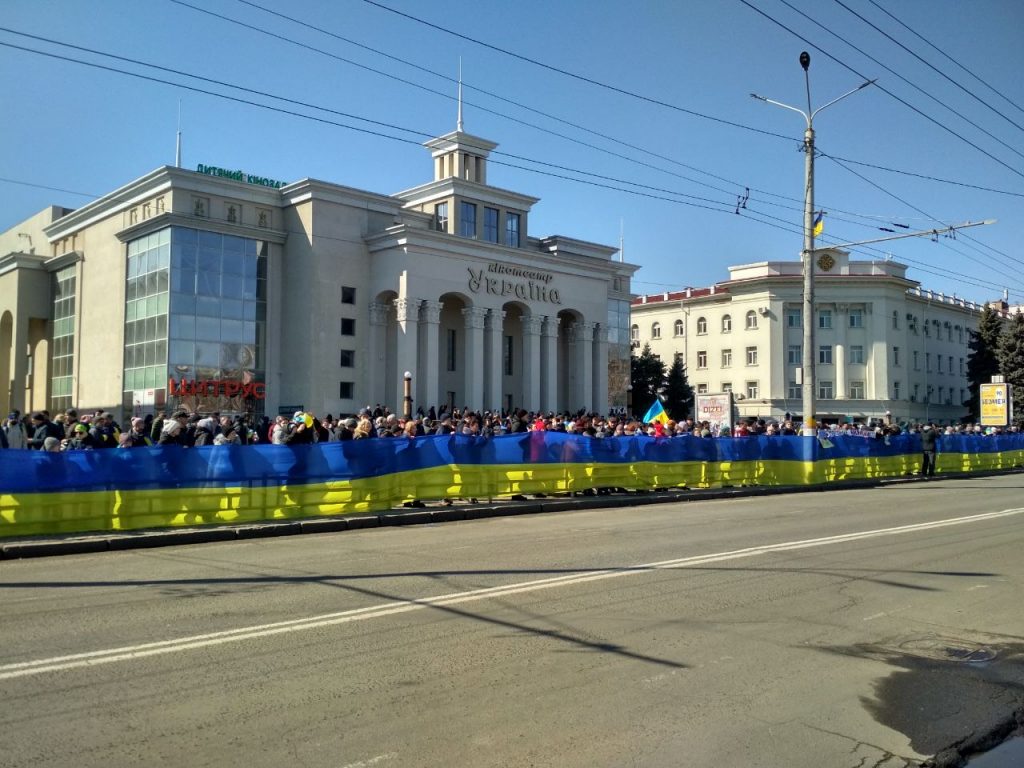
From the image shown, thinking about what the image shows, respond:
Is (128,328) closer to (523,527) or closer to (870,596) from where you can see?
(523,527)

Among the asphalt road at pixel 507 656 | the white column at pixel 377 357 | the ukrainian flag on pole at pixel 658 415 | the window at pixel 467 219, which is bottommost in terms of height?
the asphalt road at pixel 507 656

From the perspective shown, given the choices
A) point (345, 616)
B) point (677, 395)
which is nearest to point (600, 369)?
point (677, 395)

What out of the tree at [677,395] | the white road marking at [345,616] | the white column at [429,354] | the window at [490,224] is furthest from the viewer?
the tree at [677,395]

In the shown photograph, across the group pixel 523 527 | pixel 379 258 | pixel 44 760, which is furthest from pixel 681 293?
pixel 44 760

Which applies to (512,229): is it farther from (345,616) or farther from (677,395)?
(345,616)

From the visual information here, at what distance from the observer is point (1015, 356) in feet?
224

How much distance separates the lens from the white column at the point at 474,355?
47219 mm

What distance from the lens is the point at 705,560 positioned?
1081 centimetres

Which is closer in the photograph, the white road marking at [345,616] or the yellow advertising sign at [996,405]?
the white road marking at [345,616]

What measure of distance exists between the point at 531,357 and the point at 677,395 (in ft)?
79.1

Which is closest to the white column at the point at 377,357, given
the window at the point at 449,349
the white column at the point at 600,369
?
the window at the point at 449,349

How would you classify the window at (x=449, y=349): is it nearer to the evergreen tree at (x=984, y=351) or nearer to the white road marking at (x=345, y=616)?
the white road marking at (x=345, y=616)

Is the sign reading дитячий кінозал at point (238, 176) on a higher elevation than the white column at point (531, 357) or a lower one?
higher

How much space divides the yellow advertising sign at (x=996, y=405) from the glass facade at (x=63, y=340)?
52385 mm
